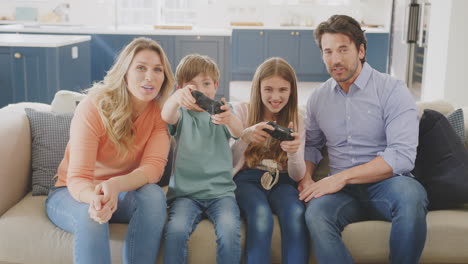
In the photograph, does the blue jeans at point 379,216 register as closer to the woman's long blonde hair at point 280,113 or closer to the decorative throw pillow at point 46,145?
the woman's long blonde hair at point 280,113

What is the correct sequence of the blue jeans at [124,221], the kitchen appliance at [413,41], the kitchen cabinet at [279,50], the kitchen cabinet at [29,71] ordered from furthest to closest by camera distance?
Answer: the kitchen cabinet at [279,50] < the kitchen appliance at [413,41] < the kitchen cabinet at [29,71] < the blue jeans at [124,221]

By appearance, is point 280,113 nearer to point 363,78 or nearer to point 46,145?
point 363,78

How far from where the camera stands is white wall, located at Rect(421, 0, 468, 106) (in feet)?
14.6

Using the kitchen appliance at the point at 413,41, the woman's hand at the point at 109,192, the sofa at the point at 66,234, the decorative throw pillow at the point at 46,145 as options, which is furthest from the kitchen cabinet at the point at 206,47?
the woman's hand at the point at 109,192

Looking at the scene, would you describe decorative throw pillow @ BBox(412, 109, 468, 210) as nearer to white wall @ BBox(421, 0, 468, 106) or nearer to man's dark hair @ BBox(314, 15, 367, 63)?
man's dark hair @ BBox(314, 15, 367, 63)

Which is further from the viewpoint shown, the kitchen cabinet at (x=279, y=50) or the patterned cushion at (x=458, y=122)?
the kitchen cabinet at (x=279, y=50)

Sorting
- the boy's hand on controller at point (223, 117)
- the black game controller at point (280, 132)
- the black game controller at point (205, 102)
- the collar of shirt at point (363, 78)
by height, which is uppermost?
the collar of shirt at point (363, 78)

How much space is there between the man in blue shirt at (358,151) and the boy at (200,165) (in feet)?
0.95

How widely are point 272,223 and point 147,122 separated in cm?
59

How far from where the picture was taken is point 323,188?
78.1 inches

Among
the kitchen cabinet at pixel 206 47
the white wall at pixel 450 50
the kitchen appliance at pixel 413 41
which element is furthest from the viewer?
the kitchen cabinet at pixel 206 47

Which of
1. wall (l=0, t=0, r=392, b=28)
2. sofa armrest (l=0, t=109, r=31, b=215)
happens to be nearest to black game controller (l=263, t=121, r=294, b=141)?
sofa armrest (l=0, t=109, r=31, b=215)

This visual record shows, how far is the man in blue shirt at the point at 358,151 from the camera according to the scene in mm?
1799

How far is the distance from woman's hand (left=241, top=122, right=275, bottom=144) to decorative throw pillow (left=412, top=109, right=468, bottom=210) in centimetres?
62
